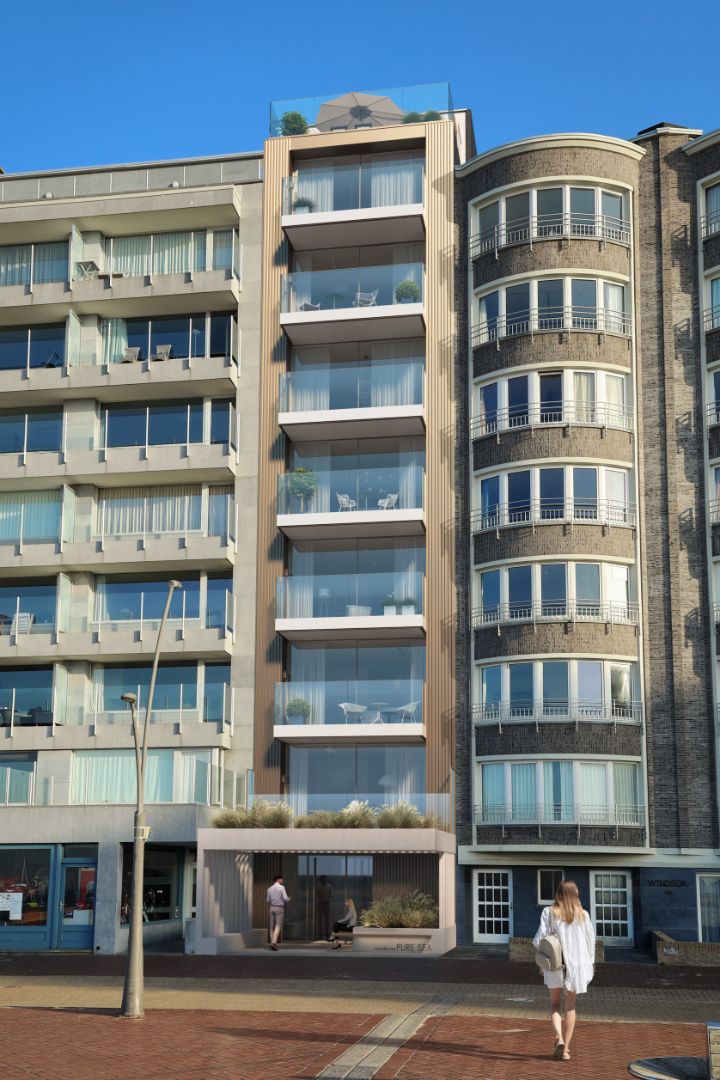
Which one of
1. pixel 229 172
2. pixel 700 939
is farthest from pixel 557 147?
pixel 700 939

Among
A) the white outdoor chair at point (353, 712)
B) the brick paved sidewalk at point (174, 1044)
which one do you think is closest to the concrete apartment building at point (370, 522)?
the white outdoor chair at point (353, 712)

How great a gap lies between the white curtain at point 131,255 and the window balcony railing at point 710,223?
697 inches

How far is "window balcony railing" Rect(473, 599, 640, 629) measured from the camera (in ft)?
123

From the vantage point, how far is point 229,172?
45156 millimetres

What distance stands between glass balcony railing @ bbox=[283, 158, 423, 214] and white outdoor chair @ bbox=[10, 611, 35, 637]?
15.2 m

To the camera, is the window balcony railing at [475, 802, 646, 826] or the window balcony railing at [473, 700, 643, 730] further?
the window balcony railing at [473, 700, 643, 730]

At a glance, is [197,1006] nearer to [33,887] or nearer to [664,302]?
[33,887]

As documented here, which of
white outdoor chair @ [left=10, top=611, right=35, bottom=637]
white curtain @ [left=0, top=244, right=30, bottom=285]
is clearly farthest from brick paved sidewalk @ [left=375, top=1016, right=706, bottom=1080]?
white curtain @ [left=0, top=244, right=30, bottom=285]

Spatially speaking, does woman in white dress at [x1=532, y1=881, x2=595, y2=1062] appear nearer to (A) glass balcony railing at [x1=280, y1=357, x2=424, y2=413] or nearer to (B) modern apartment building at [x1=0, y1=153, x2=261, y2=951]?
(B) modern apartment building at [x1=0, y1=153, x2=261, y2=951]

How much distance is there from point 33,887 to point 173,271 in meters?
20.0

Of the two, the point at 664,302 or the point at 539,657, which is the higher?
the point at 664,302

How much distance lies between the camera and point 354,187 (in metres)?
42.6

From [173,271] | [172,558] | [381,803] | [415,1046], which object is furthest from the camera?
[173,271]

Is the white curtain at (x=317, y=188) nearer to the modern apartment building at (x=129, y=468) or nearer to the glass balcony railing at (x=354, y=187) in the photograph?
the glass balcony railing at (x=354, y=187)
